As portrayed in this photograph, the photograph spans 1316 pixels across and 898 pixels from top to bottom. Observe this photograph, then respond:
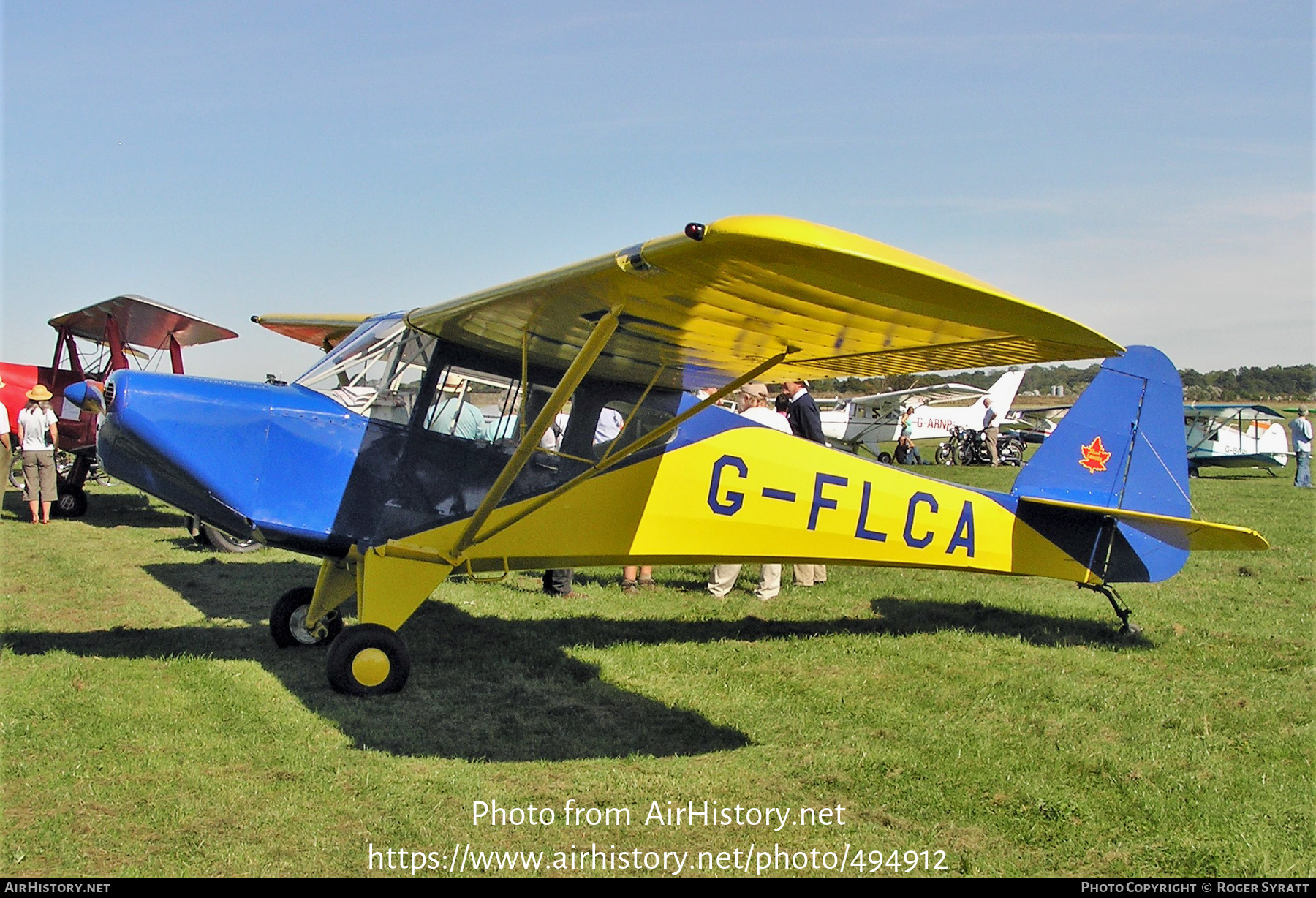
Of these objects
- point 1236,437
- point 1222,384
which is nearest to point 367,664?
point 1236,437

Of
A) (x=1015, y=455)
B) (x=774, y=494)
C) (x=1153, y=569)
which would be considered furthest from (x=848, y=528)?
(x=1015, y=455)

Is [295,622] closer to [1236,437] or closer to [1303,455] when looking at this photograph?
[1303,455]

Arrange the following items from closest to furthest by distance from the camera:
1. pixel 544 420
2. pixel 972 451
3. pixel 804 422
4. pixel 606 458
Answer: pixel 544 420
pixel 606 458
pixel 804 422
pixel 972 451

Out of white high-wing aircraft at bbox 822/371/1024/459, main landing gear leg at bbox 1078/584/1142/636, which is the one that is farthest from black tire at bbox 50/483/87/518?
white high-wing aircraft at bbox 822/371/1024/459

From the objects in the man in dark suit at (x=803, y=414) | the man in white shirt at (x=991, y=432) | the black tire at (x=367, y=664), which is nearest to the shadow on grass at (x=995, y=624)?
the man in dark suit at (x=803, y=414)

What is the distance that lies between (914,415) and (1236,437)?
8595 mm

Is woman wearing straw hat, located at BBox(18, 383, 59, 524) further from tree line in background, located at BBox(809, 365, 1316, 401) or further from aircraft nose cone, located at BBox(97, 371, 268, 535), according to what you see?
tree line in background, located at BBox(809, 365, 1316, 401)

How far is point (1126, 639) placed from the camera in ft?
22.0

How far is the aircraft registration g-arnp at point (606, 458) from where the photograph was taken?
188 inches

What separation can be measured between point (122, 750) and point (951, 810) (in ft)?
11.8

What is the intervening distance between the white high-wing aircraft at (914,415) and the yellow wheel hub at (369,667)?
25.8m

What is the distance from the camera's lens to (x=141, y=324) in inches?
540

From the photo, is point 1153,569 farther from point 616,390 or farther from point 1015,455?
point 1015,455

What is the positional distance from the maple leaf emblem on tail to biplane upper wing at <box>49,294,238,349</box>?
1150 centimetres
